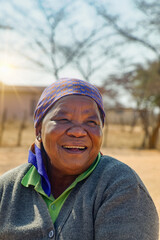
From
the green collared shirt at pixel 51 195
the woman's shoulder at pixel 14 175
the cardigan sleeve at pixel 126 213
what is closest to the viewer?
the cardigan sleeve at pixel 126 213

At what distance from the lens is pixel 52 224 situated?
5.03 feet

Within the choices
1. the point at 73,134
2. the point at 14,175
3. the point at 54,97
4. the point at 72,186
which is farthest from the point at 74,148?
the point at 14,175

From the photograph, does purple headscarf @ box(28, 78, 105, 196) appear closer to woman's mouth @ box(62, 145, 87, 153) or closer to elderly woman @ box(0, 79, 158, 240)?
elderly woman @ box(0, 79, 158, 240)

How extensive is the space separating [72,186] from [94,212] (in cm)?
20

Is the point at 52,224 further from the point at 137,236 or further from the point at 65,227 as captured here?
the point at 137,236

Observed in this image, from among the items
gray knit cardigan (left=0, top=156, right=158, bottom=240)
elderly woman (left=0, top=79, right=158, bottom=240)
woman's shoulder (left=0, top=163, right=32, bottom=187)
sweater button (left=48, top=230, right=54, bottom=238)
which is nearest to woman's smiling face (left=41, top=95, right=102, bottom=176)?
elderly woman (left=0, top=79, right=158, bottom=240)

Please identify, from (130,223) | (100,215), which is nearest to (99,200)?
(100,215)

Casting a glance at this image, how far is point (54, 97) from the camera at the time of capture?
1.74m

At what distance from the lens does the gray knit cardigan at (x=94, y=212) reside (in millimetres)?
1429

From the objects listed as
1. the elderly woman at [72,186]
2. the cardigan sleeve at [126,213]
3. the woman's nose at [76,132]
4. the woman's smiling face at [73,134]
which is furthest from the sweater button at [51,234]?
the woman's nose at [76,132]

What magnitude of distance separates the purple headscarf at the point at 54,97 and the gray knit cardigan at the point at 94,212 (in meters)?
0.12

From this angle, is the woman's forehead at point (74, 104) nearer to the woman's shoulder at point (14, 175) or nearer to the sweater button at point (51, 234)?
the woman's shoulder at point (14, 175)

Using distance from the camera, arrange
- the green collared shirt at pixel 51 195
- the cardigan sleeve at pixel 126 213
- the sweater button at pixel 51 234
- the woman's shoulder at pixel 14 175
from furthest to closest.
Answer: the woman's shoulder at pixel 14 175 < the green collared shirt at pixel 51 195 < the sweater button at pixel 51 234 < the cardigan sleeve at pixel 126 213

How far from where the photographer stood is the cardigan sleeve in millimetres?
1408
